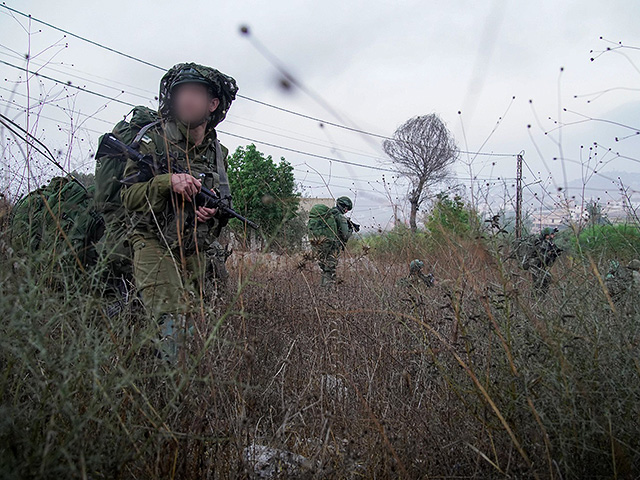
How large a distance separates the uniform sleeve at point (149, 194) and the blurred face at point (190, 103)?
557 mm

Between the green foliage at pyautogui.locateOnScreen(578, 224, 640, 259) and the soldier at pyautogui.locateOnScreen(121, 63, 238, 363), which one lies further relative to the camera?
the soldier at pyautogui.locateOnScreen(121, 63, 238, 363)

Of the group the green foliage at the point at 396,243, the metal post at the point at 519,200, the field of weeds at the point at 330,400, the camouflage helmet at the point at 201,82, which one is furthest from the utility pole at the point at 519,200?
the camouflage helmet at the point at 201,82

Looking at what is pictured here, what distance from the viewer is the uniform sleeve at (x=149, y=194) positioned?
7.46 feet

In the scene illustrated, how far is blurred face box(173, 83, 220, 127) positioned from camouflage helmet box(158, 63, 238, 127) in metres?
0.04

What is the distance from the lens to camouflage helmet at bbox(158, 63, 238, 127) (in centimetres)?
276

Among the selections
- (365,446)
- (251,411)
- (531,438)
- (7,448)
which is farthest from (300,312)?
(7,448)

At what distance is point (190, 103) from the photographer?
279 centimetres

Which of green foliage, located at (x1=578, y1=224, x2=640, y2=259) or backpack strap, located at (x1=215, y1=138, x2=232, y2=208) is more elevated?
backpack strap, located at (x1=215, y1=138, x2=232, y2=208)

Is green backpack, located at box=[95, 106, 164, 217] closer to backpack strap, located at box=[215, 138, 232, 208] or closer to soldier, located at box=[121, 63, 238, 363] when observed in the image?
soldier, located at box=[121, 63, 238, 363]

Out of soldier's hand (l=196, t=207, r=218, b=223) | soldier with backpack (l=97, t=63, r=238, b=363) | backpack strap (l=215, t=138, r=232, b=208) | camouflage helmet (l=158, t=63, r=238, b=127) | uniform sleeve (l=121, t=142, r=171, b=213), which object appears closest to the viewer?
uniform sleeve (l=121, t=142, r=171, b=213)

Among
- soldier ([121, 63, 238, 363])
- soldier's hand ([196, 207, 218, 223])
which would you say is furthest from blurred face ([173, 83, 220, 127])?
soldier's hand ([196, 207, 218, 223])

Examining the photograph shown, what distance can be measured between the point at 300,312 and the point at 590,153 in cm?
185

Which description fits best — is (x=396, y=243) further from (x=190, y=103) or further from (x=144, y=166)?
(x=144, y=166)

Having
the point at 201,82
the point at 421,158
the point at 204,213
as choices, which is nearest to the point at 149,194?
the point at 204,213
